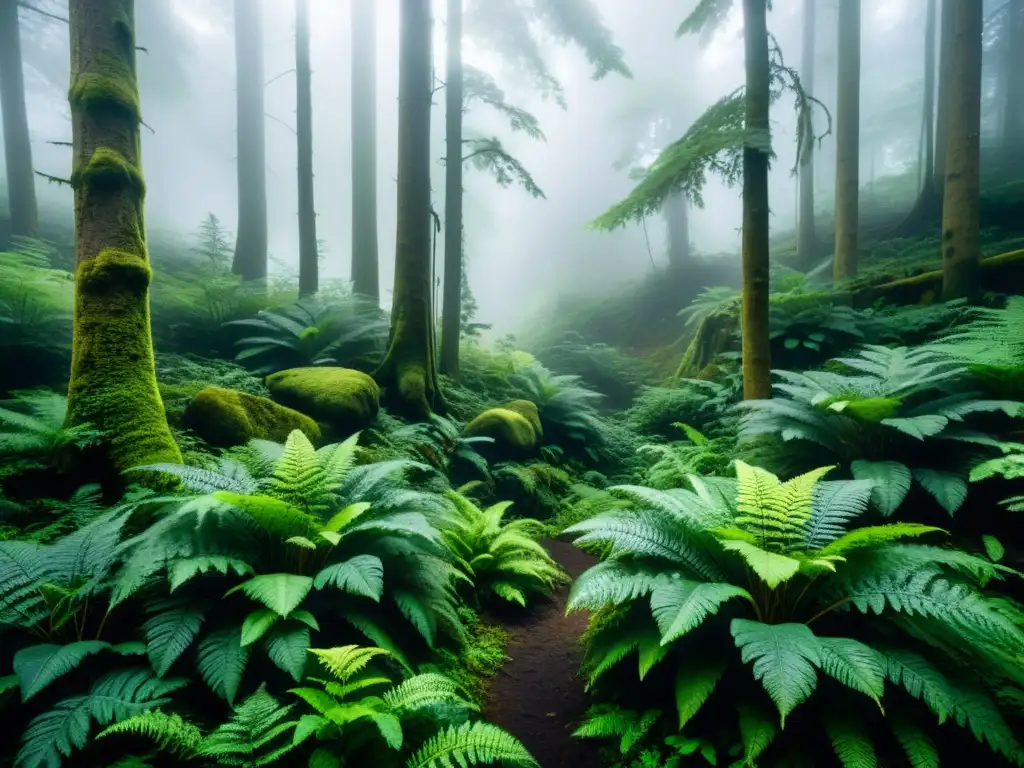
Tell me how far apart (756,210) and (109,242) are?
6.17 metres

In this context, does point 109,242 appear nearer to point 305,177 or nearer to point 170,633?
point 170,633

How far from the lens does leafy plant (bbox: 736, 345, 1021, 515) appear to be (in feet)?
10.8

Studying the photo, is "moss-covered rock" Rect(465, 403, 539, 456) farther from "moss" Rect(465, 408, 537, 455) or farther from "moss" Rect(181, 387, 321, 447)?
"moss" Rect(181, 387, 321, 447)

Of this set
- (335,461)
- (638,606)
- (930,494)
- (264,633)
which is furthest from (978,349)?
(264,633)

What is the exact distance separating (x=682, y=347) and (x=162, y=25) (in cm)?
2958

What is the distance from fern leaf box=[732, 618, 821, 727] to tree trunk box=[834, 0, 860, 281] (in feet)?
32.6

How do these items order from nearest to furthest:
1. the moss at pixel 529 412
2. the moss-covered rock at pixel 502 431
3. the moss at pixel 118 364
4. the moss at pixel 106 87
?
the moss at pixel 118 364
the moss at pixel 106 87
the moss-covered rock at pixel 502 431
the moss at pixel 529 412

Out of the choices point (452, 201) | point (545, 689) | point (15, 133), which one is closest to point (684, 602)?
point (545, 689)

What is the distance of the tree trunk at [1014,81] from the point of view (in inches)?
805

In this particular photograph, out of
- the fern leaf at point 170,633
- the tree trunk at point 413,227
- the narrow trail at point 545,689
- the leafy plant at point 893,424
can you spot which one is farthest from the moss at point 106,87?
the leafy plant at point 893,424

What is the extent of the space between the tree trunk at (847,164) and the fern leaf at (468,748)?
1082cm

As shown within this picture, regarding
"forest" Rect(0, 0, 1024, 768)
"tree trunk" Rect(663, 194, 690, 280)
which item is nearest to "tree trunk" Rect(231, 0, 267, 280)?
"forest" Rect(0, 0, 1024, 768)

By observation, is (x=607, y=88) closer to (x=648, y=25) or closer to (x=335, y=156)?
(x=648, y=25)

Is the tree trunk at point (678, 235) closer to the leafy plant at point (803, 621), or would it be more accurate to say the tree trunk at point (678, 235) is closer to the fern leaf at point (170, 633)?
the leafy plant at point (803, 621)
